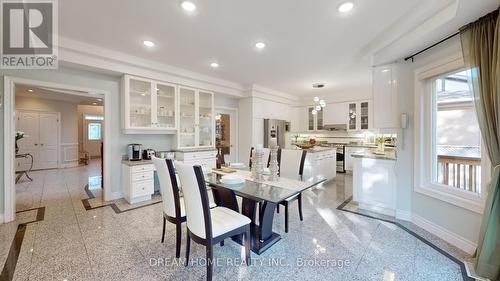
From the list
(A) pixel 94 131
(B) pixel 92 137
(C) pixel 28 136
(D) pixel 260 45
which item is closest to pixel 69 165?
(C) pixel 28 136

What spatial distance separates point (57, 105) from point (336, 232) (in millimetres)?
9706

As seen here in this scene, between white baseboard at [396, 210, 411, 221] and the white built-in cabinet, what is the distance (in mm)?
3831

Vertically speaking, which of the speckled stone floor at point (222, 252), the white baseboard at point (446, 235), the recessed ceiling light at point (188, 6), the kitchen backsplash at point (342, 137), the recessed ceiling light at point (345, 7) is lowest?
the speckled stone floor at point (222, 252)

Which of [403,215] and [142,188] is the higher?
[142,188]

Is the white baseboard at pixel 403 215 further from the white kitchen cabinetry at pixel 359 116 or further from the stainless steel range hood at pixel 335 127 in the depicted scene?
the stainless steel range hood at pixel 335 127

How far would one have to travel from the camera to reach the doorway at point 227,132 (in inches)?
221

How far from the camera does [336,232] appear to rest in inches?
103

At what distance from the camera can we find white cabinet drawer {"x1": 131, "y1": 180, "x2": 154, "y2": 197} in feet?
11.8

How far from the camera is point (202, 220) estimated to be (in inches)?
66.0

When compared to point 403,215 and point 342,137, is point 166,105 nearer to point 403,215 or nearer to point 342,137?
point 403,215

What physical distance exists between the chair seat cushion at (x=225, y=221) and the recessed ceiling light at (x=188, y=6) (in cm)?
218

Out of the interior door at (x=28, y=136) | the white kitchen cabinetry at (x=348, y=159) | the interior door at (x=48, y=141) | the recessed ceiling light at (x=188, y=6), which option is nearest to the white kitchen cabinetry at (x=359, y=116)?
the white kitchen cabinetry at (x=348, y=159)

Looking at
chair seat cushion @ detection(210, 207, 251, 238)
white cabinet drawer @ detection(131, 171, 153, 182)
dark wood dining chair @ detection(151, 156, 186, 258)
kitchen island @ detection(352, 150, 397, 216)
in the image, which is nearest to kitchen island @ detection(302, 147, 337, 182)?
kitchen island @ detection(352, 150, 397, 216)

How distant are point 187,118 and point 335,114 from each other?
4698mm
